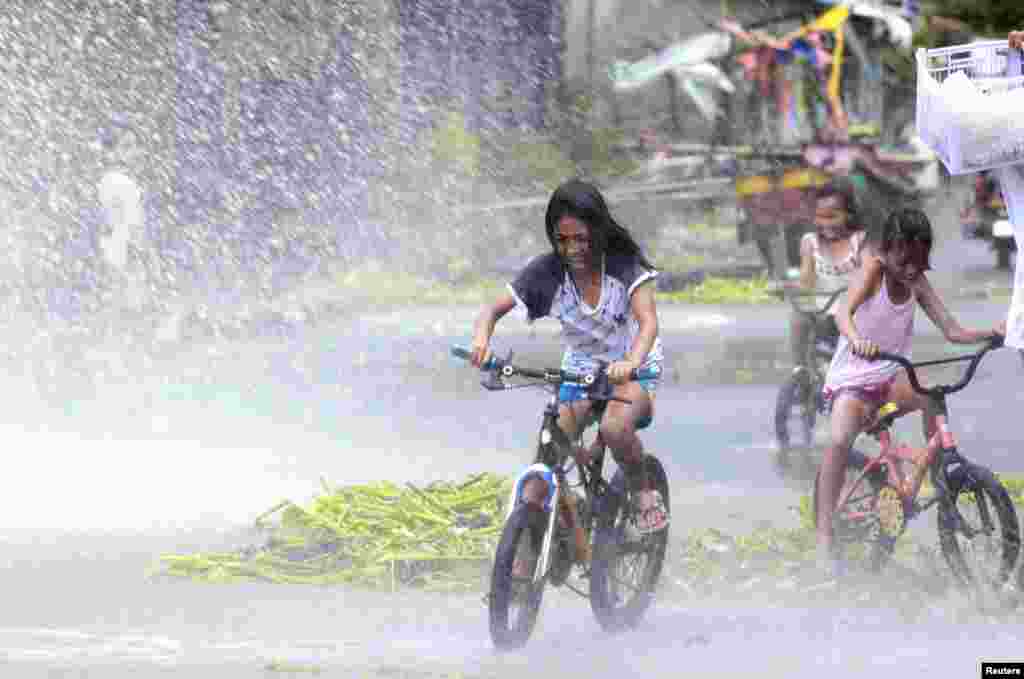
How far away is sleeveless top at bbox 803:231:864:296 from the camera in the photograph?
1205 centimetres

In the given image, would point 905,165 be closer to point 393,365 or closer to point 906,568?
point 393,365

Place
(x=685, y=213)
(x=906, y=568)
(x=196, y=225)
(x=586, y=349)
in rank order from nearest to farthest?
(x=586, y=349)
(x=906, y=568)
(x=196, y=225)
(x=685, y=213)

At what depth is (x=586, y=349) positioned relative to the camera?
7.51 m

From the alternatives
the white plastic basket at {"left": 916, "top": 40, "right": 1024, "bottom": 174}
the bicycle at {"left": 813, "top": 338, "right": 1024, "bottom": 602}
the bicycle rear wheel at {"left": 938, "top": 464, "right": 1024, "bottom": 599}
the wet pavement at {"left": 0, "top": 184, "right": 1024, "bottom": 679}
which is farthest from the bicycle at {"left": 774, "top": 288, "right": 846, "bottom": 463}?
the white plastic basket at {"left": 916, "top": 40, "right": 1024, "bottom": 174}

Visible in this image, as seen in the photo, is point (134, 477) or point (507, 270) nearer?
point (134, 477)

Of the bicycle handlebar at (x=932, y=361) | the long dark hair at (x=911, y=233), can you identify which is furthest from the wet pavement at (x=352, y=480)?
the long dark hair at (x=911, y=233)

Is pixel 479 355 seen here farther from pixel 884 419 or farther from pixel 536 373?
pixel 884 419

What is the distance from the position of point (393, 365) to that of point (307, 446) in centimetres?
482

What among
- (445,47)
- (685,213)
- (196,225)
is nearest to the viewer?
(196,225)

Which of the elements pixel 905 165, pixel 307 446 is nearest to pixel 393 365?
pixel 307 446

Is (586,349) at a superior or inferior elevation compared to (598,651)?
superior

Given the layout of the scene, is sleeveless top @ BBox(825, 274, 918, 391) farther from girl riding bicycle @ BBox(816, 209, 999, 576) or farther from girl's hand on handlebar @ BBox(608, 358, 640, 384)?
girl's hand on handlebar @ BBox(608, 358, 640, 384)

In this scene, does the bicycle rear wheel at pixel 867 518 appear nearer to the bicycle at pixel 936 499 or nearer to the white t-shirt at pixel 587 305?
the bicycle at pixel 936 499

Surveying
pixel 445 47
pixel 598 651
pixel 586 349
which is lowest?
pixel 598 651
